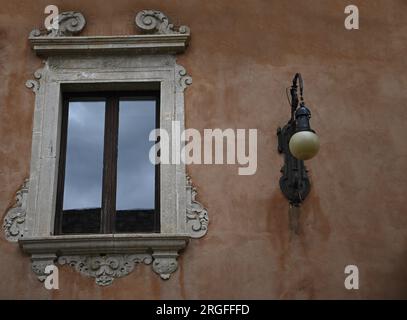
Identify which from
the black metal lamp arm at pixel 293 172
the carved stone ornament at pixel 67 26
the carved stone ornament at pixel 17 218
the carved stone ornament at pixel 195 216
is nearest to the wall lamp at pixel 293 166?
the black metal lamp arm at pixel 293 172

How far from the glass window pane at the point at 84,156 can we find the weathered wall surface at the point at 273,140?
0.47 metres

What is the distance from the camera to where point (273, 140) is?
339 inches

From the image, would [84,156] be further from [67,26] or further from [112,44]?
[67,26]

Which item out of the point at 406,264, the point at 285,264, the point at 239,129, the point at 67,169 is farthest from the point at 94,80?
the point at 406,264

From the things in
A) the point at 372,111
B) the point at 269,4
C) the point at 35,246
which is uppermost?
the point at 269,4

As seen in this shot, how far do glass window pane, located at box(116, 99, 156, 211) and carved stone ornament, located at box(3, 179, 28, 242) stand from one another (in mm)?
950

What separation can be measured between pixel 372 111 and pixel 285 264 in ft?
6.46

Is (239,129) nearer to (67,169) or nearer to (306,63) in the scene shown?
(306,63)

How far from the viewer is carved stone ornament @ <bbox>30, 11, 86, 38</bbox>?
9055mm

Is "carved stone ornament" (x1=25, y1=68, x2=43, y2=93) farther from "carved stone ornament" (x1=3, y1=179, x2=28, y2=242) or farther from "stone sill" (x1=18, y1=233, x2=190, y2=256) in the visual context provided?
"stone sill" (x1=18, y1=233, x2=190, y2=256)

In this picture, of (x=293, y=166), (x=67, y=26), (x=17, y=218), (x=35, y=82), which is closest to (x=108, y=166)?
(x=17, y=218)

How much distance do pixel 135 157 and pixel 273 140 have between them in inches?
57.9

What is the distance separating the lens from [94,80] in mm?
8875

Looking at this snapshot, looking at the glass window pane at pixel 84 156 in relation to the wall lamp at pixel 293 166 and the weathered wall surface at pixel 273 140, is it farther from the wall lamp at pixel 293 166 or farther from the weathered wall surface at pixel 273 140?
the wall lamp at pixel 293 166
